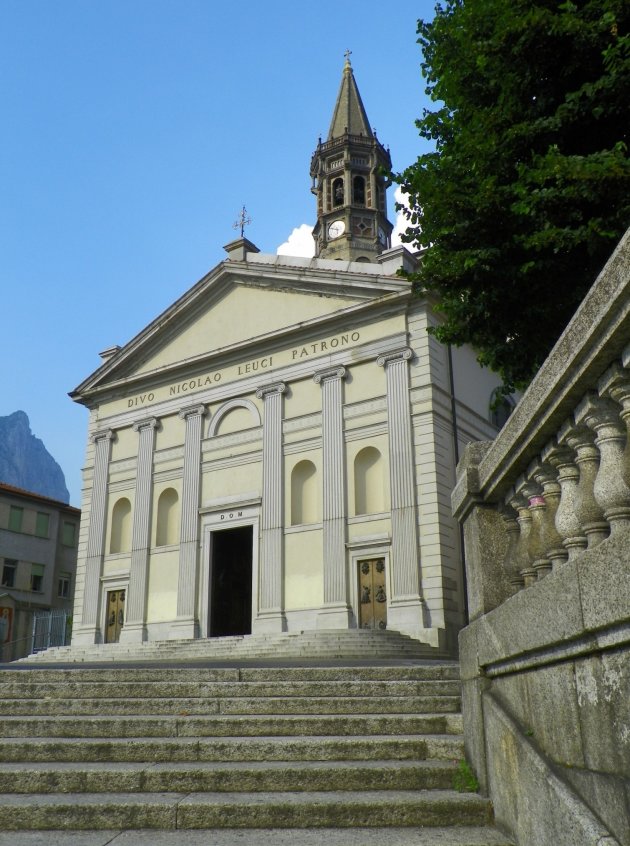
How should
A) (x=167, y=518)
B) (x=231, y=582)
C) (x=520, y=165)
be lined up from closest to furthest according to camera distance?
(x=520, y=165), (x=231, y=582), (x=167, y=518)

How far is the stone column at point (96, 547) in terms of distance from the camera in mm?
25812

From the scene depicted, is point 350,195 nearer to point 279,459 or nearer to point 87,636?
point 279,459

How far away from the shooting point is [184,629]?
76.2 ft

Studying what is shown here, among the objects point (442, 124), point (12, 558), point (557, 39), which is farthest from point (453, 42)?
point (12, 558)

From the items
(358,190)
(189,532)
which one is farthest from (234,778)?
(358,190)

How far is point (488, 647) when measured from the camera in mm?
4719

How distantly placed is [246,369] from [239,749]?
20.0 metres

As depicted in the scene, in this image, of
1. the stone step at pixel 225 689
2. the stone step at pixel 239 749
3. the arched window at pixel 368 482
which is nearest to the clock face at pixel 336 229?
the arched window at pixel 368 482

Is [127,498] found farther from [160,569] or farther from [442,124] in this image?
[442,124]

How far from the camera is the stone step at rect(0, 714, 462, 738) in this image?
597 centimetres

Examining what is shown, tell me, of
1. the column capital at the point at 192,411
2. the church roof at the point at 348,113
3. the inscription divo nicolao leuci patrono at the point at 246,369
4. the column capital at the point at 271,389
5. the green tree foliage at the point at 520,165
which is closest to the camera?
the green tree foliage at the point at 520,165

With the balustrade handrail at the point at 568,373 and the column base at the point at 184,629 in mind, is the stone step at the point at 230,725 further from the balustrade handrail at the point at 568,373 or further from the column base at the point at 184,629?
the column base at the point at 184,629

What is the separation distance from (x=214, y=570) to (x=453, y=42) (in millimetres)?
17448

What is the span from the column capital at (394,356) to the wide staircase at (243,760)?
1445 centimetres
